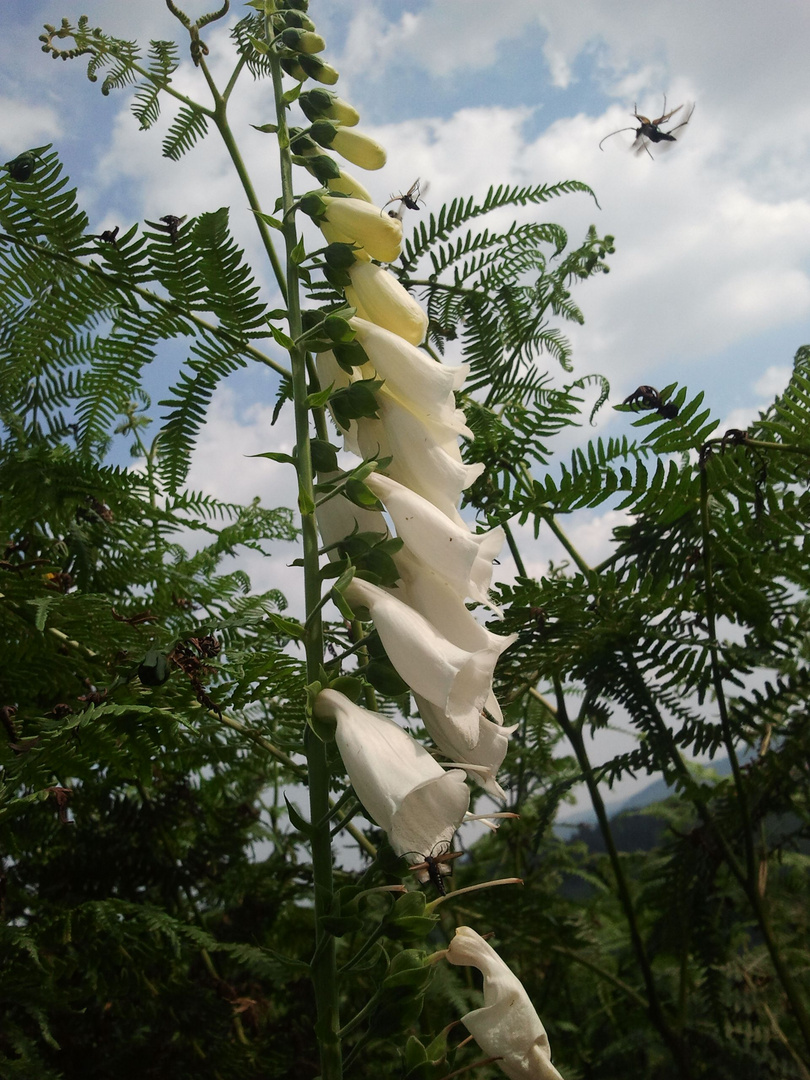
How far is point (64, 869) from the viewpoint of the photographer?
5.18ft

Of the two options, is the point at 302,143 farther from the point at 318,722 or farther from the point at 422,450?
the point at 318,722

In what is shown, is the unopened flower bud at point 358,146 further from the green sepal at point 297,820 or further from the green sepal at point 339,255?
the green sepal at point 297,820

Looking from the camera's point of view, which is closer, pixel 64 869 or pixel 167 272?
pixel 167 272

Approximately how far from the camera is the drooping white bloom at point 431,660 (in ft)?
2.58

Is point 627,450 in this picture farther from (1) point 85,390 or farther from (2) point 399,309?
(1) point 85,390

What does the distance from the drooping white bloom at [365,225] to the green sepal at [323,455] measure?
251mm

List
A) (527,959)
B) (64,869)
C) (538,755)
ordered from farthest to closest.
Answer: (527,959) < (538,755) < (64,869)

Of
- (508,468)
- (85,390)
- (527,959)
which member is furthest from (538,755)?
(85,390)

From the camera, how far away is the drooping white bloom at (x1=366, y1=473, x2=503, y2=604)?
854 millimetres

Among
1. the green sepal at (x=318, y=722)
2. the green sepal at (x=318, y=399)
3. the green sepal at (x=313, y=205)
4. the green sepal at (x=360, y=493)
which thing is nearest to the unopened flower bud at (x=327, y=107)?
the green sepal at (x=313, y=205)

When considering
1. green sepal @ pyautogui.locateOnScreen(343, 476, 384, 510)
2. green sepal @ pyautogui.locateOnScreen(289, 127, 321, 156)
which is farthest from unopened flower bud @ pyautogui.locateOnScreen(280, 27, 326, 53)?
green sepal @ pyautogui.locateOnScreen(343, 476, 384, 510)

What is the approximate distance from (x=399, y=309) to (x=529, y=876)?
1.75m

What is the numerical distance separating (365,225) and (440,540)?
39 cm

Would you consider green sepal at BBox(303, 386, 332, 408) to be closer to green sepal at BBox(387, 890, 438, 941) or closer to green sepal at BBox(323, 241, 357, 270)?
green sepal at BBox(323, 241, 357, 270)
